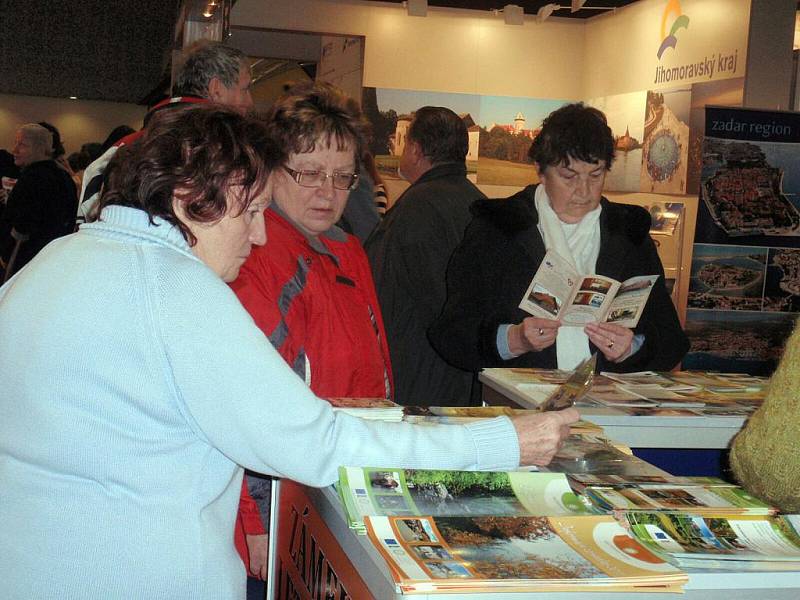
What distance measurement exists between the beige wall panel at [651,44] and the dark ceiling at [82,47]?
7.89m

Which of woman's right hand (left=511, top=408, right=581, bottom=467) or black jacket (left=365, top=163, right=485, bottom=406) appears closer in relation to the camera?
woman's right hand (left=511, top=408, right=581, bottom=467)

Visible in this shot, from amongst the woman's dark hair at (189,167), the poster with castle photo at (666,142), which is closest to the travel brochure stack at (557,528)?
the woman's dark hair at (189,167)

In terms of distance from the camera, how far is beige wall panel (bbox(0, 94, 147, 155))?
54.9 ft

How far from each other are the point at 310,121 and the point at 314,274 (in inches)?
17.3

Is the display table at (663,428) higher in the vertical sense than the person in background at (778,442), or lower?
lower

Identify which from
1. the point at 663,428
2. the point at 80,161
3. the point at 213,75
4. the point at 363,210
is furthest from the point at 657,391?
the point at 80,161

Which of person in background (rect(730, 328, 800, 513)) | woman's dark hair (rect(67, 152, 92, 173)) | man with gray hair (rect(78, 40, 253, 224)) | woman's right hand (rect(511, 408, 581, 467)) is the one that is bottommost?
woman's right hand (rect(511, 408, 581, 467))

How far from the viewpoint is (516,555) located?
1.38 metres

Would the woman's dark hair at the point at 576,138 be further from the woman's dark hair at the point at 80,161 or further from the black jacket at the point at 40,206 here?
the woman's dark hair at the point at 80,161

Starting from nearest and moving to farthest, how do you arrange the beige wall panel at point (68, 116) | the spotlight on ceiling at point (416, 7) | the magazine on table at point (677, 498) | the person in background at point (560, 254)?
1. the magazine on table at point (677, 498)
2. the person in background at point (560, 254)
3. the spotlight on ceiling at point (416, 7)
4. the beige wall panel at point (68, 116)

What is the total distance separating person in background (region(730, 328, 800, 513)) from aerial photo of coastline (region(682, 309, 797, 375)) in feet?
14.7

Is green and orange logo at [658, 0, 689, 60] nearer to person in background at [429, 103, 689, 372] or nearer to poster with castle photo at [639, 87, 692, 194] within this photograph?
poster with castle photo at [639, 87, 692, 194]

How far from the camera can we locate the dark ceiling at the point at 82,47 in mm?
15477

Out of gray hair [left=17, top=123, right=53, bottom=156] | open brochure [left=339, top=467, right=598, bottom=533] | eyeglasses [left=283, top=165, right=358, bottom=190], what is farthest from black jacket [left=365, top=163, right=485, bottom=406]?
gray hair [left=17, top=123, right=53, bottom=156]
